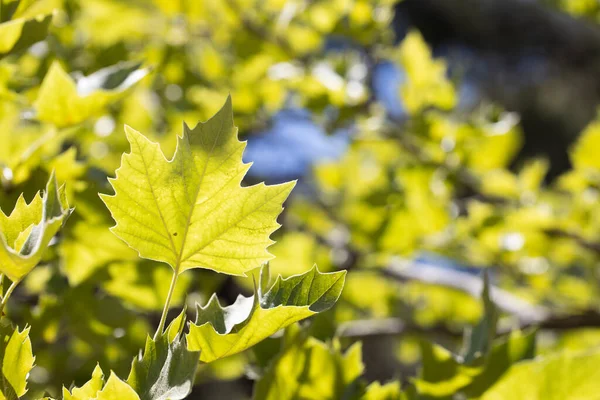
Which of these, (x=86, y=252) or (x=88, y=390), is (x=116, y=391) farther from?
(x=86, y=252)

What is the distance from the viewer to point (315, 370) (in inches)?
20.1

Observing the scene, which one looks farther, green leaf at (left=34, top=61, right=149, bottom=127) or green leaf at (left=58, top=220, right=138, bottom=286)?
green leaf at (left=58, top=220, right=138, bottom=286)

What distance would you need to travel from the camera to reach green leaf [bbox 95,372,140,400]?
330 mm

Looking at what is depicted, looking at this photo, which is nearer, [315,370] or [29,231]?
[29,231]

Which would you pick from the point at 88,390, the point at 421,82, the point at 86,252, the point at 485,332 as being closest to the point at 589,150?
the point at 421,82

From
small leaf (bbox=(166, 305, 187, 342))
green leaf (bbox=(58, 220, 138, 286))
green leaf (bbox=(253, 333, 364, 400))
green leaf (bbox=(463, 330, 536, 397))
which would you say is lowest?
green leaf (bbox=(58, 220, 138, 286))

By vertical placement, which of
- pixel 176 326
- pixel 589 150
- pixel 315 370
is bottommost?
pixel 589 150

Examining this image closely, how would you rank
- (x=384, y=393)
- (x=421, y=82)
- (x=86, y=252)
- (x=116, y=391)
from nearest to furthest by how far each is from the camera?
(x=116, y=391) → (x=384, y=393) → (x=86, y=252) → (x=421, y=82)

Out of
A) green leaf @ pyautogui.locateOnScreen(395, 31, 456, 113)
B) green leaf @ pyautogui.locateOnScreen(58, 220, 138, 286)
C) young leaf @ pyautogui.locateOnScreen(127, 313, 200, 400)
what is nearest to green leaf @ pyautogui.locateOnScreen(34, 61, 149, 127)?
green leaf @ pyautogui.locateOnScreen(58, 220, 138, 286)

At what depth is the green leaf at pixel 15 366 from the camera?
376 mm

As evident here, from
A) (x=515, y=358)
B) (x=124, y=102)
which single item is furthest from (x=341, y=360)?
(x=124, y=102)

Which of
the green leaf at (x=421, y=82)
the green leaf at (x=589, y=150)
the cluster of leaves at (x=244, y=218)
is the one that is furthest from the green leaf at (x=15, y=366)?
the green leaf at (x=589, y=150)

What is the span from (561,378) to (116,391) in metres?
0.29

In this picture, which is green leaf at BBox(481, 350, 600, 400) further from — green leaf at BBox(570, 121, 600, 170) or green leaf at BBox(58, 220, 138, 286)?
green leaf at BBox(570, 121, 600, 170)
